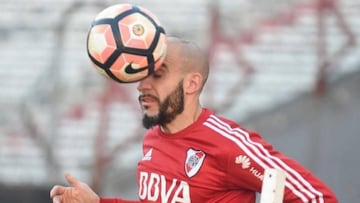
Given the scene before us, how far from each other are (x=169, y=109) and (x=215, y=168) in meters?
0.32

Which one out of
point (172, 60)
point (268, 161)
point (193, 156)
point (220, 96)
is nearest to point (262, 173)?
point (268, 161)

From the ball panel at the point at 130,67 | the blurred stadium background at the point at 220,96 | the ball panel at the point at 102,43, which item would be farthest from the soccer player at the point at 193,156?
the blurred stadium background at the point at 220,96

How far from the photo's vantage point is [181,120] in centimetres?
464

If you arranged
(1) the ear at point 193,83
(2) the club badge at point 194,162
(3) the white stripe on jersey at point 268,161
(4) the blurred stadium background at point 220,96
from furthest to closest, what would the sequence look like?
(4) the blurred stadium background at point 220,96 < (1) the ear at point 193,83 < (2) the club badge at point 194,162 < (3) the white stripe on jersey at point 268,161

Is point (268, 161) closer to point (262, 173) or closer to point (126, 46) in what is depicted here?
point (262, 173)

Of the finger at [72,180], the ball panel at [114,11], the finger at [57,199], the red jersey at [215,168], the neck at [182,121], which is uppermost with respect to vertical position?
the ball panel at [114,11]

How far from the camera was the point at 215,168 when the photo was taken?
448 centimetres

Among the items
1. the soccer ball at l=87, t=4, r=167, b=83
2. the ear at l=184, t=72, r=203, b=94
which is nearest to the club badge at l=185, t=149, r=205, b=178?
the ear at l=184, t=72, r=203, b=94

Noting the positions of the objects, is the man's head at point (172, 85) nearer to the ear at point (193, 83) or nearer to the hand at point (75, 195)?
the ear at point (193, 83)

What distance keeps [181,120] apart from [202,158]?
0.74 ft

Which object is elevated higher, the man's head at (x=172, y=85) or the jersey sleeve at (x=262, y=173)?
the man's head at (x=172, y=85)

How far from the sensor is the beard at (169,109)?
15.0ft

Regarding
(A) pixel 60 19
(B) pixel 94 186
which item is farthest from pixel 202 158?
(A) pixel 60 19

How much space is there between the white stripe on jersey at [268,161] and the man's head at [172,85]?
0.19 meters
